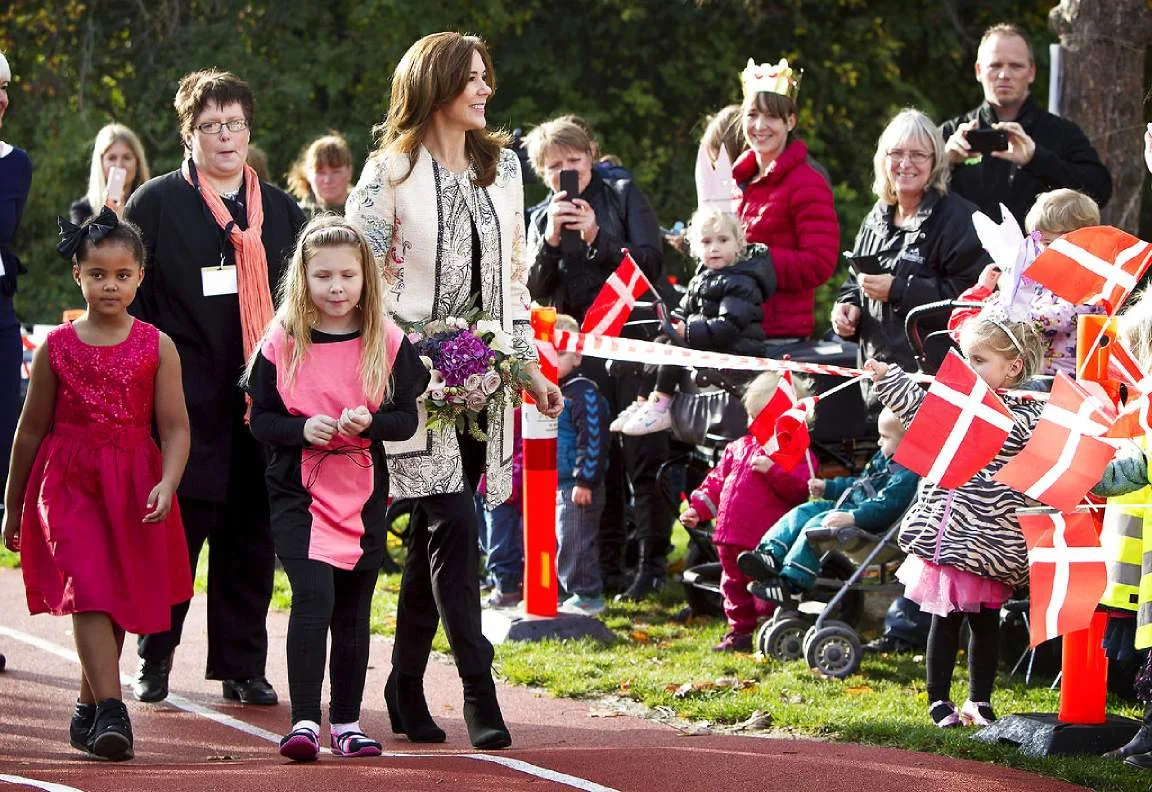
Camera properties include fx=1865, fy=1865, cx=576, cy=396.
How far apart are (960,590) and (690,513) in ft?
7.72

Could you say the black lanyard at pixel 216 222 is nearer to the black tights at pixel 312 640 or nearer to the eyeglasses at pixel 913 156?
the black tights at pixel 312 640

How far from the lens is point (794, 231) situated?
9.26 metres

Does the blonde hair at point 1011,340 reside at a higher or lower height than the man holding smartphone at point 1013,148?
lower

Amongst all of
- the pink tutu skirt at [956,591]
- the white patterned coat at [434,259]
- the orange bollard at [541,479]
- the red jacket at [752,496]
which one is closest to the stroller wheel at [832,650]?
the red jacket at [752,496]

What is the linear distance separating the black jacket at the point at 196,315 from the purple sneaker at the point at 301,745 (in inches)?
55.1

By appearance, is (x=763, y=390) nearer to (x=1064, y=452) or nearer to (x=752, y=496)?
(x=752, y=496)

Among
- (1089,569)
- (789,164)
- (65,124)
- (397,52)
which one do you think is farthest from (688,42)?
(1089,569)

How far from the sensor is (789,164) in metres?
9.23

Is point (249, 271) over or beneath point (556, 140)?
beneath

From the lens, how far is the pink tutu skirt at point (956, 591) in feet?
21.6

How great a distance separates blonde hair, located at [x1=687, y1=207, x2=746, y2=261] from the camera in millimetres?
8664

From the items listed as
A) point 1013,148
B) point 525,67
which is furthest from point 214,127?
point 525,67

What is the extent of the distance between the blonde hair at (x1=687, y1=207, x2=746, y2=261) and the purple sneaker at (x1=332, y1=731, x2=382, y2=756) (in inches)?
137

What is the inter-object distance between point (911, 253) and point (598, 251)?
1.95 meters
